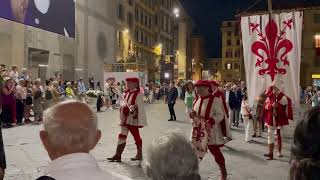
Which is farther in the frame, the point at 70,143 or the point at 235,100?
the point at 235,100

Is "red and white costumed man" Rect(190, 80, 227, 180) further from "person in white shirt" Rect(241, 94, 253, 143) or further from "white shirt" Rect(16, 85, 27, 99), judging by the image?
"white shirt" Rect(16, 85, 27, 99)

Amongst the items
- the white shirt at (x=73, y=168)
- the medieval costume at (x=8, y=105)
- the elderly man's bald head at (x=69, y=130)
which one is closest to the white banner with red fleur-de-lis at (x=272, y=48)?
the elderly man's bald head at (x=69, y=130)

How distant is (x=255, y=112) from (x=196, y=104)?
266 inches

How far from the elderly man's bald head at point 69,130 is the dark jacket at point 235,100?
15970 millimetres

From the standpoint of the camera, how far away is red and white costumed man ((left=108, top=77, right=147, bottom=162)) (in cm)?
1030

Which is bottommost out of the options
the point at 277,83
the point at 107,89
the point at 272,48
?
the point at 107,89

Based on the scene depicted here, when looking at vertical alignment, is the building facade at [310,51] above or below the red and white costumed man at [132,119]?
above

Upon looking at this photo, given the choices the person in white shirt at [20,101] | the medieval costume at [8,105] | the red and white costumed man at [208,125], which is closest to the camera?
the red and white costumed man at [208,125]

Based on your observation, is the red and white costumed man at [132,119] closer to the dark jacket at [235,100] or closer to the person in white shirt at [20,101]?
the dark jacket at [235,100]

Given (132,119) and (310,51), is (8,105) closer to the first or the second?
(132,119)

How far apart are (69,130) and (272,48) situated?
7.59 meters

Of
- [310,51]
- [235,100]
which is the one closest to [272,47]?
[235,100]

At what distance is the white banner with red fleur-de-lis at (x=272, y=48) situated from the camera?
9438mm

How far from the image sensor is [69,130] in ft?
7.95
